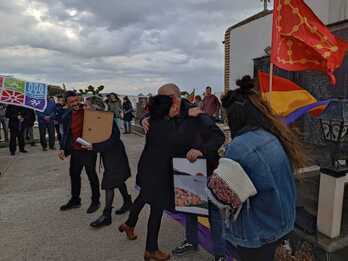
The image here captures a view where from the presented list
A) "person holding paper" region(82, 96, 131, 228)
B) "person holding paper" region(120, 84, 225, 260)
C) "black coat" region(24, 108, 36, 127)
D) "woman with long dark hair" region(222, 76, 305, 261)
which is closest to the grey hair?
"person holding paper" region(82, 96, 131, 228)

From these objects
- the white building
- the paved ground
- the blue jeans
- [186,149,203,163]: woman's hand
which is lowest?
the paved ground

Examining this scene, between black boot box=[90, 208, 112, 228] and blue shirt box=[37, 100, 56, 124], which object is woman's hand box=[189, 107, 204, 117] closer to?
black boot box=[90, 208, 112, 228]

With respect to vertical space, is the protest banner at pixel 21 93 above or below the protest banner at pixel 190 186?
above

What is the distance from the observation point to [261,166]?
5.31ft

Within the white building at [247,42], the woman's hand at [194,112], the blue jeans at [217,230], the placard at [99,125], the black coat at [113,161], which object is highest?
the white building at [247,42]

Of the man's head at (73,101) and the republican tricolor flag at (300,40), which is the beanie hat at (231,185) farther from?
the man's head at (73,101)

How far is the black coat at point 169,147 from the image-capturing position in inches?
111

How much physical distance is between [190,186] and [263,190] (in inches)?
50.8

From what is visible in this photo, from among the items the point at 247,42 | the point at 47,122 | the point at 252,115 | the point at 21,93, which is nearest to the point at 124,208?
the point at 252,115

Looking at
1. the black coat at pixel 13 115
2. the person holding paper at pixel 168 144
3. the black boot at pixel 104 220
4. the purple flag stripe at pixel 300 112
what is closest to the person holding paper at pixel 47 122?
the black coat at pixel 13 115

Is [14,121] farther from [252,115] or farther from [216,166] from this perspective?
[252,115]

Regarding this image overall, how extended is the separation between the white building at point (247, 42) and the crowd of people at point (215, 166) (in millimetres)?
4666

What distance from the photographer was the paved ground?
340 centimetres

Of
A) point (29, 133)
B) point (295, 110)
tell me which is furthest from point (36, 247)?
point (29, 133)
